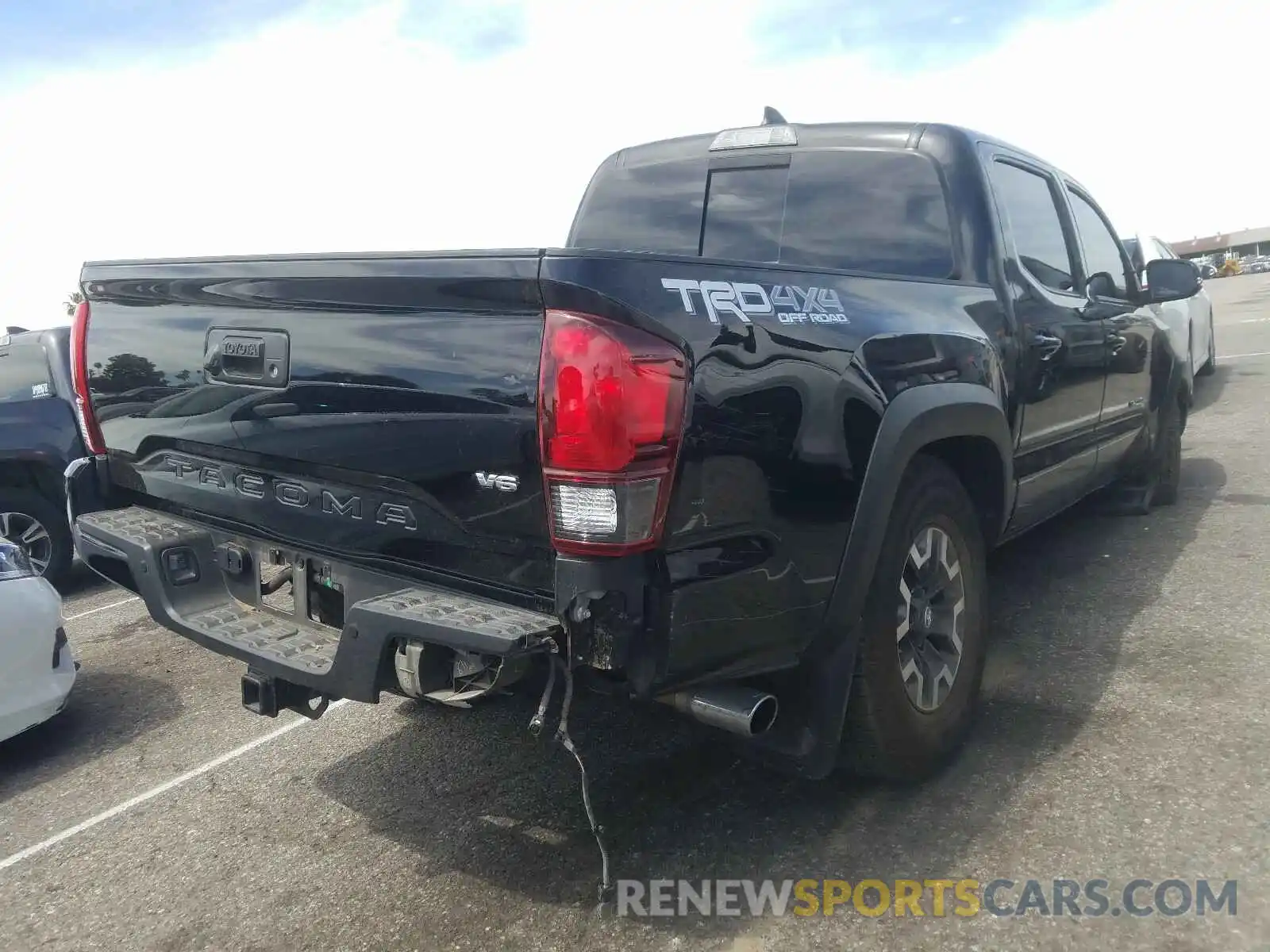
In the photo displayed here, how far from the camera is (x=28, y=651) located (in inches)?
149

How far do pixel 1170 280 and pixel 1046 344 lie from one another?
5.35 feet

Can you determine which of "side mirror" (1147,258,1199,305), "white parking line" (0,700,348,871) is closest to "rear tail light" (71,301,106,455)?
"white parking line" (0,700,348,871)

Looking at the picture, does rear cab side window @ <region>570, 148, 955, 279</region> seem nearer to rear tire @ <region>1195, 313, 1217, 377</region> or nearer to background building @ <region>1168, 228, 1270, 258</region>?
rear tire @ <region>1195, 313, 1217, 377</region>

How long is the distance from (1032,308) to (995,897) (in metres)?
2.25

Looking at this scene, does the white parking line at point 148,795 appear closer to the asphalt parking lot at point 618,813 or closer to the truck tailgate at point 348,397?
the asphalt parking lot at point 618,813

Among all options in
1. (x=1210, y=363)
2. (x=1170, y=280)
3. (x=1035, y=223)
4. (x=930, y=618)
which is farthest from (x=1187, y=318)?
(x=930, y=618)

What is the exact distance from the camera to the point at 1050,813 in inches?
113

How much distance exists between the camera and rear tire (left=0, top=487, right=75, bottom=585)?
6332mm

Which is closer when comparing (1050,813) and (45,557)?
(1050,813)

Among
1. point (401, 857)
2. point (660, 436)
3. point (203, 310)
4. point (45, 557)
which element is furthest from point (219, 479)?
point (45, 557)

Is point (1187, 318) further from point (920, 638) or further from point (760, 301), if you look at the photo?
point (760, 301)

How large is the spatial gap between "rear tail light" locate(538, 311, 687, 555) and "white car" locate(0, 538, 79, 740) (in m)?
2.63

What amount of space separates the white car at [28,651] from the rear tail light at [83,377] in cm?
82

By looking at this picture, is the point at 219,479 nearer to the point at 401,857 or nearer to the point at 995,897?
the point at 401,857
